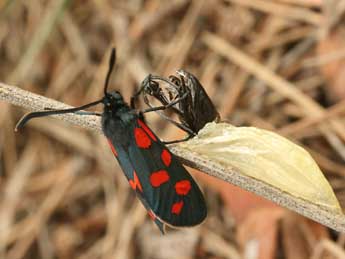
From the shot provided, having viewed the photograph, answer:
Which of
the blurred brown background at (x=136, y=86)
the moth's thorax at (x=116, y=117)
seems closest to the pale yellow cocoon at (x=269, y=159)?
the moth's thorax at (x=116, y=117)

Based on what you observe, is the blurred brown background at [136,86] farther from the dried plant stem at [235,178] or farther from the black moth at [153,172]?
the dried plant stem at [235,178]

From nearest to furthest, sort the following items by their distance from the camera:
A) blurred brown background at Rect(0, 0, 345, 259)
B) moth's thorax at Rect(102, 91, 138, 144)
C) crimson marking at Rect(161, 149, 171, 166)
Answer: crimson marking at Rect(161, 149, 171, 166) < moth's thorax at Rect(102, 91, 138, 144) < blurred brown background at Rect(0, 0, 345, 259)

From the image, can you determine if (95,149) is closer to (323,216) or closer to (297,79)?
(297,79)

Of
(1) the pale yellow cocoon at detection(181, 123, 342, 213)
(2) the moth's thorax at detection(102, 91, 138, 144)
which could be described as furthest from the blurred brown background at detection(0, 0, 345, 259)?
(1) the pale yellow cocoon at detection(181, 123, 342, 213)

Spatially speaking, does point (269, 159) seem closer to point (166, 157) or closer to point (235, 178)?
point (235, 178)

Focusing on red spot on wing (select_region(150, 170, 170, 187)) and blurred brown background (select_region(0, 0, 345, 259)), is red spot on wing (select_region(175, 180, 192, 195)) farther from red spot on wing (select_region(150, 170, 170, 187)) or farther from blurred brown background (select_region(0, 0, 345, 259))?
blurred brown background (select_region(0, 0, 345, 259))

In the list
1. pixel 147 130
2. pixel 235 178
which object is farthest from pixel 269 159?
pixel 147 130
